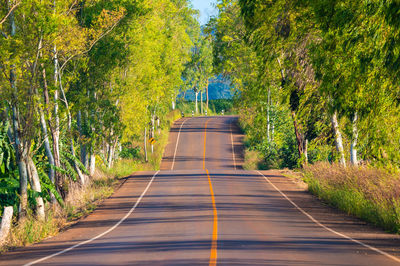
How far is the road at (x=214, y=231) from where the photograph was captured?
11.9 meters

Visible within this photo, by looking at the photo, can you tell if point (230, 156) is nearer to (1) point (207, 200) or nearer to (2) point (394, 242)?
(1) point (207, 200)

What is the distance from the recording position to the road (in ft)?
39.2

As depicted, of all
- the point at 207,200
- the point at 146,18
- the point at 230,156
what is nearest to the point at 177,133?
the point at 230,156

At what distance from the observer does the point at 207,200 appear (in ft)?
82.9

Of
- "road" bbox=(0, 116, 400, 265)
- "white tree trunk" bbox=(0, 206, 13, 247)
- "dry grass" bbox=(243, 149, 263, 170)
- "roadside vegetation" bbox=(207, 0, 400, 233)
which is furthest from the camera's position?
"dry grass" bbox=(243, 149, 263, 170)

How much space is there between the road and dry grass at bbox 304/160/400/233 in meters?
0.59

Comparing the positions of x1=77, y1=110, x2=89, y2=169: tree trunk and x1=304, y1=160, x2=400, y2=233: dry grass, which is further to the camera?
x1=77, y1=110, x2=89, y2=169: tree trunk

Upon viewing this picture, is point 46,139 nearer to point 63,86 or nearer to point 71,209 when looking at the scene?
point 71,209

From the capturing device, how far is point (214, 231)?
1636cm

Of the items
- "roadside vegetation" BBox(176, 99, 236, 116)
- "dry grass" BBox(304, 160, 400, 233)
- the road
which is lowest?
the road

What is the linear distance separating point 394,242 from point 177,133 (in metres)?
61.5

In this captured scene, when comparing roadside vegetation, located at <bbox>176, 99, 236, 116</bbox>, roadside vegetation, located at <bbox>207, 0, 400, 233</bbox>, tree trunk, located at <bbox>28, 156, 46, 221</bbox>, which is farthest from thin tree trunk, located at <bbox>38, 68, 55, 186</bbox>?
roadside vegetation, located at <bbox>176, 99, 236, 116</bbox>

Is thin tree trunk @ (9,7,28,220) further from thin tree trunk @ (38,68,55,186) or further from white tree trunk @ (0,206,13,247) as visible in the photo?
thin tree trunk @ (38,68,55,186)

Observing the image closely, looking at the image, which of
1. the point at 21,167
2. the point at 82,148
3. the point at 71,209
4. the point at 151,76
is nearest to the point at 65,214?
the point at 71,209
